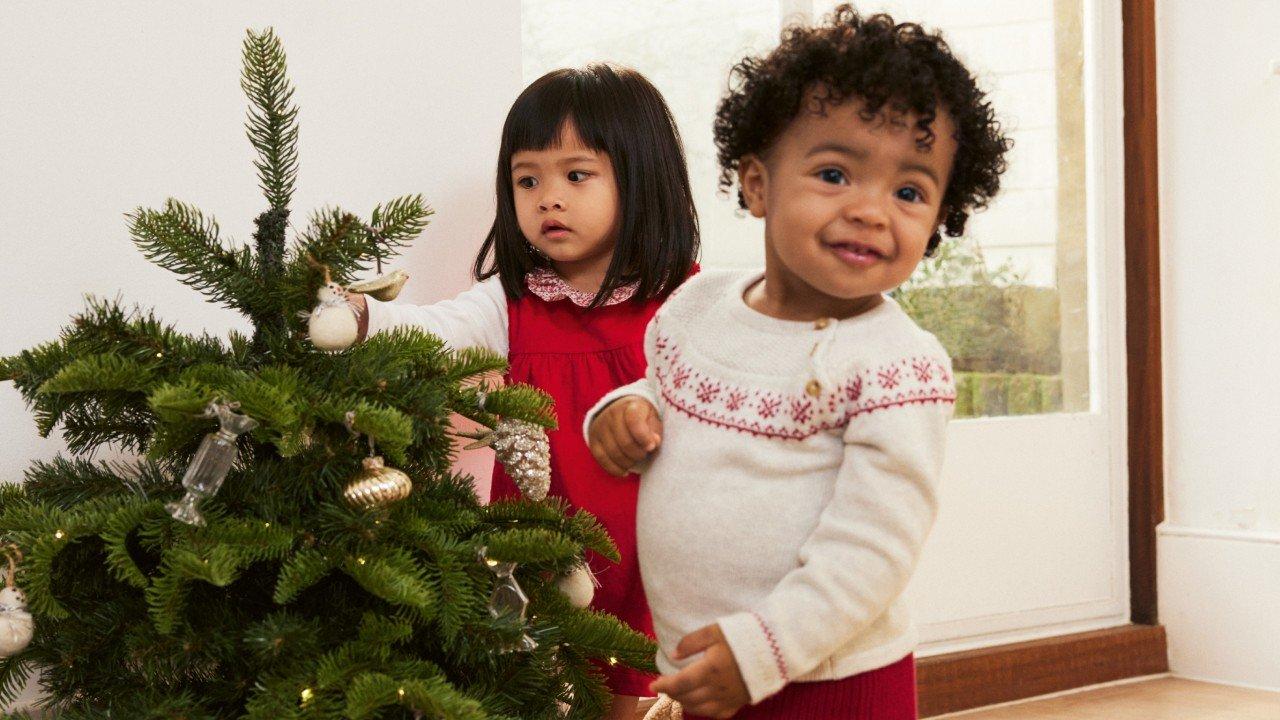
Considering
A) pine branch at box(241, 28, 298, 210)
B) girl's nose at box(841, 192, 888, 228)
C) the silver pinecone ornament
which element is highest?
pine branch at box(241, 28, 298, 210)

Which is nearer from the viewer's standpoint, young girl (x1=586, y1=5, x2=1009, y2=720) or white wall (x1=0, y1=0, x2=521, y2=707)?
young girl (x1=586, y1=5, x2=1009, y2=720)

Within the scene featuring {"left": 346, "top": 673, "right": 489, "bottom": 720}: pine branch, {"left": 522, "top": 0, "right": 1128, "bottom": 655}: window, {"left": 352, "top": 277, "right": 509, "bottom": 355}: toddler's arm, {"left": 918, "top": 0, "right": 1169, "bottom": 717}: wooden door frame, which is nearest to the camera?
{"left": 346, "top": 673, "right": 489, "bottom": 720}: pine branch

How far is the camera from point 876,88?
0.84m

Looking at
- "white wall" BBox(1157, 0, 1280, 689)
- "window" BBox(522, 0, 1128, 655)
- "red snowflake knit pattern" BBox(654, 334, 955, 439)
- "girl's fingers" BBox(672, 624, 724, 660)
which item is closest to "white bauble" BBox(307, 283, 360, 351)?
"red snowflake knit pattern" BBox(654, 334, 955, 439)

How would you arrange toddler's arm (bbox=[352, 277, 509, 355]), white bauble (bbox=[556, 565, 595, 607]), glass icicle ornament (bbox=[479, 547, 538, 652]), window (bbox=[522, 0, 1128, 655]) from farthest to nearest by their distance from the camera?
window (bbox=[522, 0, 1128, 655])
toddler's arm (bbox=[352, 277, 509, 355])
white bauble (bbox=[556, 565, 595, 607])
glass icicle ornament (bbox=[479, 547, 538, 652])

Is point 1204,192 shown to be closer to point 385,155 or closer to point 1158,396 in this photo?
point 1158,396

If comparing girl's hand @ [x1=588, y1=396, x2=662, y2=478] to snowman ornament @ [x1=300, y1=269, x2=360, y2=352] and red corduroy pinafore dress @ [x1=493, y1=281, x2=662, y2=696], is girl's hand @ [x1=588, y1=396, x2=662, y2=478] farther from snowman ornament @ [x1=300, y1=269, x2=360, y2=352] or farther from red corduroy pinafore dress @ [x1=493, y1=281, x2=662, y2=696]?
red corduroy pinafore dress @ [x1=493, y1=281, x2=662, y2=696]

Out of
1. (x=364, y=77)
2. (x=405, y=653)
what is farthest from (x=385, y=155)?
(x=405, y=653)

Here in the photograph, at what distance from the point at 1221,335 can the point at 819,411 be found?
1818 millimetres

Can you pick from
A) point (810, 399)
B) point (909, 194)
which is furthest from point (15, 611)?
point (909, 194)

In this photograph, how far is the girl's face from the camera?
150cm

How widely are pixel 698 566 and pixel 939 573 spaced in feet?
4.64

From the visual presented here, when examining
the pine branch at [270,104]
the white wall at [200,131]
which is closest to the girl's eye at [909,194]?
the pine branch at [270,104]

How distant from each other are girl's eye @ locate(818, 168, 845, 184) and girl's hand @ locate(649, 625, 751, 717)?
0.33 metres
